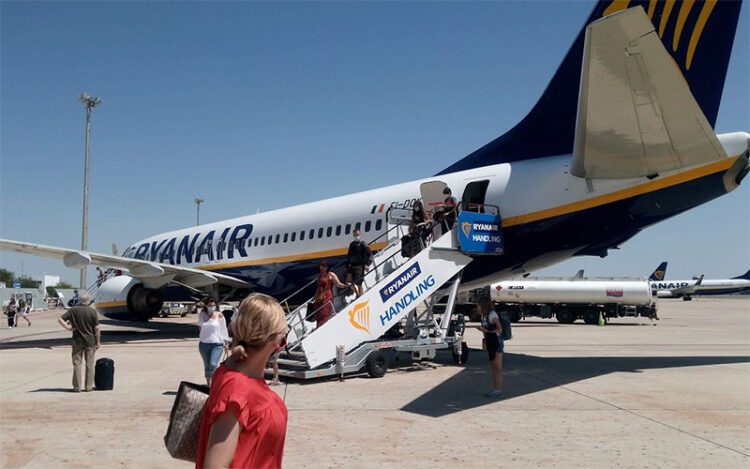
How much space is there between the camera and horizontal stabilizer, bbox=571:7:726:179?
749cm

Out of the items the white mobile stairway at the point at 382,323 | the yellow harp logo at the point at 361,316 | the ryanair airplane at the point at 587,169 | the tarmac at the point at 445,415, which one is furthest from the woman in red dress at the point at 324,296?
the ryanair airplane at the point at 587,169

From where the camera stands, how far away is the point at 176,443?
8.29 feet

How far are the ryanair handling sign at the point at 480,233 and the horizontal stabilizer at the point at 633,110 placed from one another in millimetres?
2759

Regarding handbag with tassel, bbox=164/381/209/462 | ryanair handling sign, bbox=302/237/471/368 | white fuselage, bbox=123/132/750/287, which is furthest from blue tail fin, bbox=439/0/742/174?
handbag with tassel, bbox=164/381/209/462

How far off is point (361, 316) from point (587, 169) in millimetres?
5033

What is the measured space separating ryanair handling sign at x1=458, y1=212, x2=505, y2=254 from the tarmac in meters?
2.62

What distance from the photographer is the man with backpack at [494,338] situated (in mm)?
10039

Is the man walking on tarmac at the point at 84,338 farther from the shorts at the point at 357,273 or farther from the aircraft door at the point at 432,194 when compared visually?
the aircraft door at the point at 432,194

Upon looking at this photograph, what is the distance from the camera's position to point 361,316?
12117mm

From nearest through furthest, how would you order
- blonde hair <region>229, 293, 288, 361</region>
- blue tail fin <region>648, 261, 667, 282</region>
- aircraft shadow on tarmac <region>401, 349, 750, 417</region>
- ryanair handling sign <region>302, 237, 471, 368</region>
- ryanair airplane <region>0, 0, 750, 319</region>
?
1. blonde hair <region>229, 293, 288, 361</region>
2. ryanair airplane <region>0, 0, 750, 319</region>
3. aircraft shadow on tarmac <region>401, 349, 750, 417</region>
4. ryanair handling sign <region>302, 237, 471, 368</region>
5. blue tail fin <region>648, 261, 667, 282</region>

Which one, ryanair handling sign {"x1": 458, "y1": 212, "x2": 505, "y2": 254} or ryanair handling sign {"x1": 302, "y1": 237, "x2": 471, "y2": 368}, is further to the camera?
ryanair handling sign {"x1": 458, "y1": 212, "x2": 505, "y2": 254}

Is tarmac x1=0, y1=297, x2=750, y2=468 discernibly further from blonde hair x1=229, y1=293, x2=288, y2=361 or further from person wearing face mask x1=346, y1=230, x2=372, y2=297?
blonde hair x1=229, y1=293, x2=288, y2=361

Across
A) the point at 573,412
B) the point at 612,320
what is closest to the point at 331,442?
the point at 573,412

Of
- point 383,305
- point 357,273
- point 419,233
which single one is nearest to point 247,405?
point 383,305
